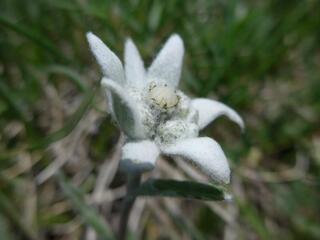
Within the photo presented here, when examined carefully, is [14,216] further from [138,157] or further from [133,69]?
[138,157]

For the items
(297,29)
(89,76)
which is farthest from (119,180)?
(297,29)

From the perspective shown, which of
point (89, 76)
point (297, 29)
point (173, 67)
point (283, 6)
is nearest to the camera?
point (173, 67)

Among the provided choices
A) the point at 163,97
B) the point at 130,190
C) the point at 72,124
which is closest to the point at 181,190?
the point at 130,190

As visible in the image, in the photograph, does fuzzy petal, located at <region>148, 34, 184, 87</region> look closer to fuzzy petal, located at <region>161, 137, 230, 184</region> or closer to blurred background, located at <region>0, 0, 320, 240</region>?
fuzzy petal, located at <region>161, 137, 230, 184</region>

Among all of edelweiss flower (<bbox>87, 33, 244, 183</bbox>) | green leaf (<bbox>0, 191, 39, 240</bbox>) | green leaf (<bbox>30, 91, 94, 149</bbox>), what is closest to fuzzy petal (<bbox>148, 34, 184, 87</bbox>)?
edelweiss flower (<bbox>87, 33, 244, 183</bbox>)

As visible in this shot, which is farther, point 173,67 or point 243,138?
point 243,138

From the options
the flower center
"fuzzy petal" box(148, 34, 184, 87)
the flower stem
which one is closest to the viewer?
the flower center

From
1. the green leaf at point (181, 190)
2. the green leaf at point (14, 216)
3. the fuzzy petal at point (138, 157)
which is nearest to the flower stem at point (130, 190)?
the green leaf at point (181, 190)

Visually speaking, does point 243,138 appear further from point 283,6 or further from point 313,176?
point 283,6

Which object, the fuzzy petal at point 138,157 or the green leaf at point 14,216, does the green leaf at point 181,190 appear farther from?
the green leaf at point 14,216
